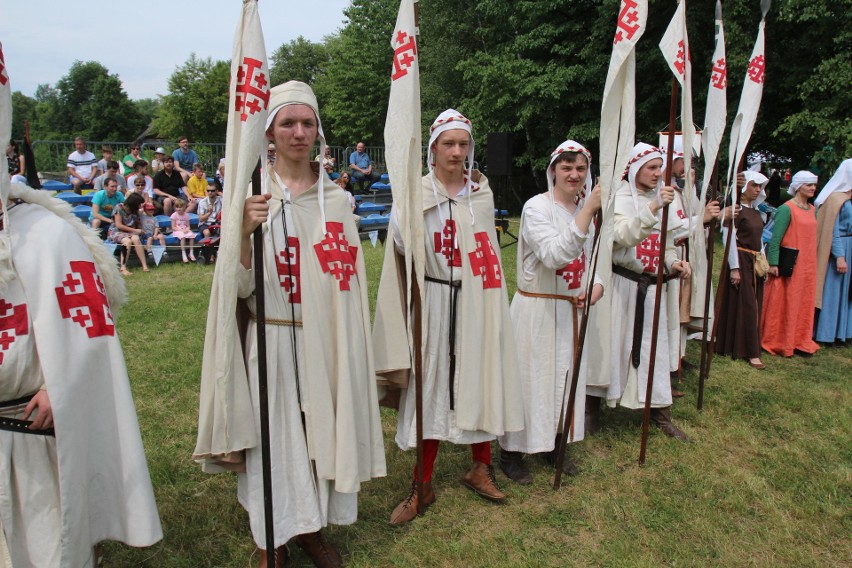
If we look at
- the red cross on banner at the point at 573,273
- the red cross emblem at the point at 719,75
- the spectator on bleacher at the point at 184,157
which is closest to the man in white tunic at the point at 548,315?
the red cross on banner at the point at 573,273

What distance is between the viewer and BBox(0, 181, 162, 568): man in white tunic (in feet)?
6.96

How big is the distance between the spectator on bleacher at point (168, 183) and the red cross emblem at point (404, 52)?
10754mm

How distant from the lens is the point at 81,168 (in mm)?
13484

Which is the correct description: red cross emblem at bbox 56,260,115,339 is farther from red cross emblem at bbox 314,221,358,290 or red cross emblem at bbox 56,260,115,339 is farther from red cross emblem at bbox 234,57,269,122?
red cross emblem at bbox 314,221,358,290

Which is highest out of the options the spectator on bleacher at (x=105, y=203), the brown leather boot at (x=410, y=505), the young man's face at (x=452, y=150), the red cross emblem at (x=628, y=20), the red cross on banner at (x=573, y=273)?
the red cross emblem at (x=628, y=20)

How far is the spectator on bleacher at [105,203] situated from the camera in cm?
1084

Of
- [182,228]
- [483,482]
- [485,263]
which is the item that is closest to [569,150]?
[485,263]

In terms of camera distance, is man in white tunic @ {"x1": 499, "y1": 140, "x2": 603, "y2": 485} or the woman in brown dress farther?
the woman in brown dress

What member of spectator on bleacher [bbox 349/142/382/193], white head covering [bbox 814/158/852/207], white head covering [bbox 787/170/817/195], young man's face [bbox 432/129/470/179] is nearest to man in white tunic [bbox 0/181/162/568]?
young man's face [bbox 432/129/470/179]

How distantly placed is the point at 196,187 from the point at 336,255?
11574 millimetres

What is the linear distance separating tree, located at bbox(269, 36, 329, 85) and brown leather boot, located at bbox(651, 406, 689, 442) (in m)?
60.3

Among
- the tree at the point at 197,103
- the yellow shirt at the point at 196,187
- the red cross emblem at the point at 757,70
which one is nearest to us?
the red cross emblem at the point at 757,70

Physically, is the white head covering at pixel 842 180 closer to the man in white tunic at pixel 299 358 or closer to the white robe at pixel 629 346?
the white robe at pixel 629 346

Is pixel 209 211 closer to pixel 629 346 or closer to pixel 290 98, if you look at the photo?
pixel 629 346
